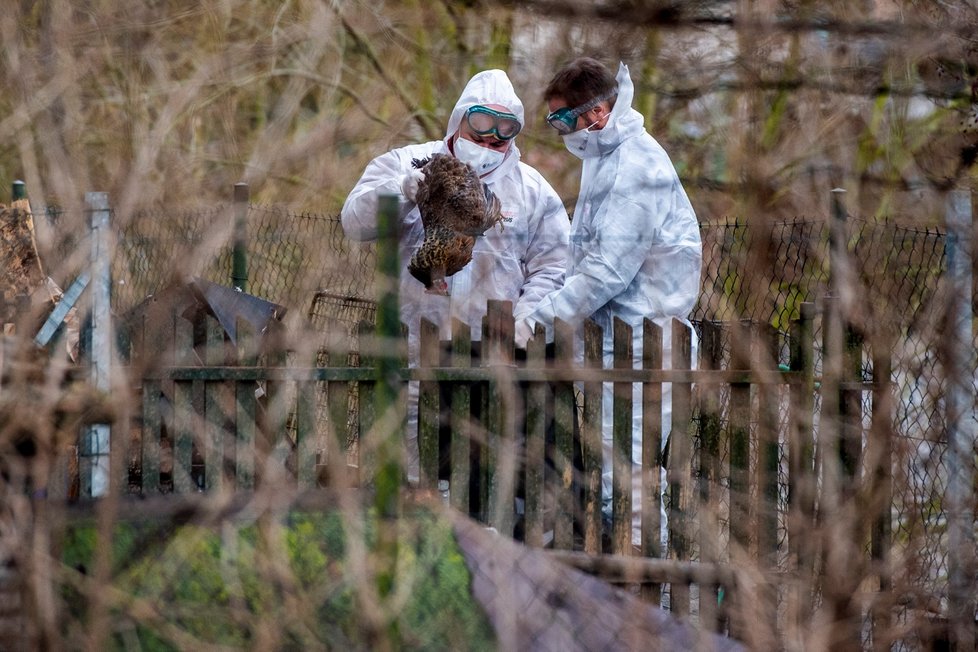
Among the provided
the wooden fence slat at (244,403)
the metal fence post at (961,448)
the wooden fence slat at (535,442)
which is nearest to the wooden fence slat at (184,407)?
the wooden fence slat at (244,403)

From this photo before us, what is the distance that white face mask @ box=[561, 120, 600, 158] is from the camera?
5156 mm

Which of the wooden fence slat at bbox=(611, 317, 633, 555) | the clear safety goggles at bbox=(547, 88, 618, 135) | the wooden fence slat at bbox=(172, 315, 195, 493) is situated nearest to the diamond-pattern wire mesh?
the wooden fence slat at bbox=(172, 315, 195, 493)

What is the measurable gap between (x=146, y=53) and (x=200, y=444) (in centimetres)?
210

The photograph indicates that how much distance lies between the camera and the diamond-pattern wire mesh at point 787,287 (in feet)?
8.32

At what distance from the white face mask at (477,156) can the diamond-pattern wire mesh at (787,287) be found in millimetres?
706

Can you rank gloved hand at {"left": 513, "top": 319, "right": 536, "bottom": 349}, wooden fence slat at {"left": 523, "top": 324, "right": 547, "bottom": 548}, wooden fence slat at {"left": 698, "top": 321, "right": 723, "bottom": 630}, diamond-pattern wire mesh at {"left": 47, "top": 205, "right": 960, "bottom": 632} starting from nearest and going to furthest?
diamond-pattern wire mesh at {"left": 47, "top": 205, "right": 960, "bottom": 632} < wooden fence slat at {"left": 698, "top": 321, "right": 723, "bottom": 630} < wooden fence slat at {"left": 523, "top": 324, "right": 547, "bottom": 548} < gloved hand at {"left": 513, "top": 319, "right": 536, "bottom": 349}

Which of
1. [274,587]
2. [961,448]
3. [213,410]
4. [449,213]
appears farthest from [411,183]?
[274,587]

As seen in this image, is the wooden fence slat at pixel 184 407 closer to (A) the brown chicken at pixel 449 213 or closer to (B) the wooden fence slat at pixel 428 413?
(B) the wooden fence slat at pixel 428 413

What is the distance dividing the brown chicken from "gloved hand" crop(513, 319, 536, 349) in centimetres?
35

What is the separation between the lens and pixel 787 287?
4.45 meters

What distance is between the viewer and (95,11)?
3986 mm

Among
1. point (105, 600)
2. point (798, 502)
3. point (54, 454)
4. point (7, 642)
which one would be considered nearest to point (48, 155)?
point (54, 454)

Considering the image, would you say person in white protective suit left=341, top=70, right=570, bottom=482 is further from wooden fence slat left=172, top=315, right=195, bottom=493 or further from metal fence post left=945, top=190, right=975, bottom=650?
metal fence post left=945, top=190, right=975, bottom=650

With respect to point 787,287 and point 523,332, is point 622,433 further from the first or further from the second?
point 787,287
